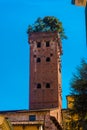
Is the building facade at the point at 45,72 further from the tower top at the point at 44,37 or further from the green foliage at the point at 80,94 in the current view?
the green foliage at the point at 80,94

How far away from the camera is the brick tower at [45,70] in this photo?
68.0 m

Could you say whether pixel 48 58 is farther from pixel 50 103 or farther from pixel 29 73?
pixel 50 103

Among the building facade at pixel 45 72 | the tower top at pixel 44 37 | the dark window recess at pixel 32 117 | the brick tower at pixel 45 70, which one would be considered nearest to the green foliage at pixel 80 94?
the dark window recess at pixel 32 117

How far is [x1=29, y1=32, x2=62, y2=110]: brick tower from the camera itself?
68.0m

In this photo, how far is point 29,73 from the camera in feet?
234

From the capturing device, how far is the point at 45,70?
7131 cm

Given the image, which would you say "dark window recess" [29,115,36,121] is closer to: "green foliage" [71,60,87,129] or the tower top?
the tower top

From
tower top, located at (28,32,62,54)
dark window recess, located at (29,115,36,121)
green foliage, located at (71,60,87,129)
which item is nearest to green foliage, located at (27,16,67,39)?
tower top, located at (28,32,62,54)

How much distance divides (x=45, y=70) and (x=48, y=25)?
12501 millimetres

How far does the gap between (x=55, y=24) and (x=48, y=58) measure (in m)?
10.1

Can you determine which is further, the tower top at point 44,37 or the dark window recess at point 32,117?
the tower top at point 44,37

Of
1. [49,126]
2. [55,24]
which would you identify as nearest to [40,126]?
[49,126]

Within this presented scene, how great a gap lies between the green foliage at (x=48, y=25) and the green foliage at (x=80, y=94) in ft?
192

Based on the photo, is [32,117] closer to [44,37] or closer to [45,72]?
[45,72]
